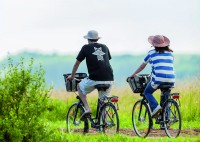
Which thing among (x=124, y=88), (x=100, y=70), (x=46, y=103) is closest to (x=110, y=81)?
(x=100, y=70)

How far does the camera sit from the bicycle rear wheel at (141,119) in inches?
570

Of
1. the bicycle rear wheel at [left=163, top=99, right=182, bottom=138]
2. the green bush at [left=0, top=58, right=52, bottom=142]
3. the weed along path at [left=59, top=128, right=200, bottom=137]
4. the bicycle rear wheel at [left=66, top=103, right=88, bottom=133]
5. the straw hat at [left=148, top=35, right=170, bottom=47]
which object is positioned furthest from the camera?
the bicycle rear wheel at [left=66, top=103, right=88, bottom=133]

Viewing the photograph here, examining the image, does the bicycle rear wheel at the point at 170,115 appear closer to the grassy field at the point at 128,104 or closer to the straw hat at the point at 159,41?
the straw hat at the point at 159,41

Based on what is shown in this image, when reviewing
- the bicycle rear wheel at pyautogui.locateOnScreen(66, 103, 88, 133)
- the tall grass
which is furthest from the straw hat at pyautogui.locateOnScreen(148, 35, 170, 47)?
the tall grass

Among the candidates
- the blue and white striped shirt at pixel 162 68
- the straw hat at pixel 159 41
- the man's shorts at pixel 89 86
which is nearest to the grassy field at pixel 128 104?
the man's shorts at pixel 89 86

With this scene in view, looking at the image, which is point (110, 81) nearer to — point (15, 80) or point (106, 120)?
point (106, 120)

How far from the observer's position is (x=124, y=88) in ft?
73.7

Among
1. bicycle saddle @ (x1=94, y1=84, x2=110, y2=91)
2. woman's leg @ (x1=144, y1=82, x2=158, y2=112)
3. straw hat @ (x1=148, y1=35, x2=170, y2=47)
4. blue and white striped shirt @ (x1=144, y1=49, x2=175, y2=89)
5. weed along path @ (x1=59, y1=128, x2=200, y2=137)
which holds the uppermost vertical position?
straw hat @ (x1=148, y1=35, x2=170, y2=47)

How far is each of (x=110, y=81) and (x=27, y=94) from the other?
3813 mm

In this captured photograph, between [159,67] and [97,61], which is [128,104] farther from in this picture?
[159,67]

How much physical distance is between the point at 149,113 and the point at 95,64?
1512 millimetres

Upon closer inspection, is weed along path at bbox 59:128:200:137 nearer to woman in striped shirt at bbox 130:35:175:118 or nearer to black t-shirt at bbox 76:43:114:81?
woman in striped shirt at bbox 130:35:175:118

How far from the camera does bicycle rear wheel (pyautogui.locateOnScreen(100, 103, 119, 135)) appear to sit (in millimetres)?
13847

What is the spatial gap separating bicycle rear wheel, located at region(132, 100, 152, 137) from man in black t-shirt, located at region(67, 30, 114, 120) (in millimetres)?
831
